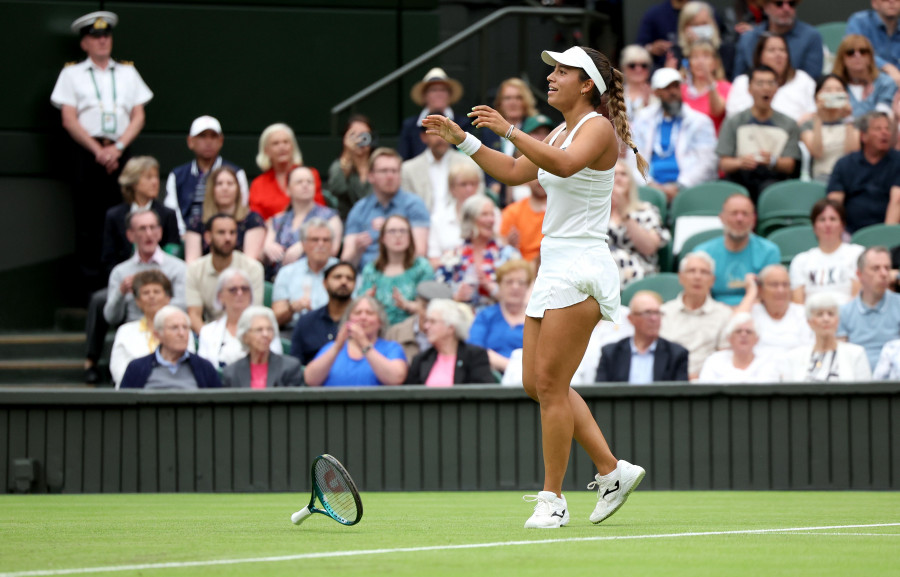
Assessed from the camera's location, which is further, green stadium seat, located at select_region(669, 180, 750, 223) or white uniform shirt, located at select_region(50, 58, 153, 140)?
white uniform shirt, located at select_region(50, 58, 153, 140)

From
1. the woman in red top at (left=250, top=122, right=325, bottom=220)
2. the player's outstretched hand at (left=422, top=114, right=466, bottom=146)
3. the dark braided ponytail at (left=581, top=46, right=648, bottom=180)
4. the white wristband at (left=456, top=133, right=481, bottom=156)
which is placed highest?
the woman in red top at (left=250, top=122, right=325, bottom=220)

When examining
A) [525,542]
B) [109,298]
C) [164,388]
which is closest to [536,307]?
[525,542]

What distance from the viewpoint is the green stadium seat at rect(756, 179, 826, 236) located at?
11.3m

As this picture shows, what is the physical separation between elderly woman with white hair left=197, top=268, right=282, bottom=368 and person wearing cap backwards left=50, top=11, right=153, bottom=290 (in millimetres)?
2151

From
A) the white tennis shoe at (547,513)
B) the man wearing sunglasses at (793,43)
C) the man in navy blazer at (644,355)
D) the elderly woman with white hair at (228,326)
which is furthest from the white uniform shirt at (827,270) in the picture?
the white tennis shoe at (547,513)

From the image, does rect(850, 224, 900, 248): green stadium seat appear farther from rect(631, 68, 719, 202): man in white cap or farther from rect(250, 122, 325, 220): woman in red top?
rect(250, 122, 325, 220): woman in red top

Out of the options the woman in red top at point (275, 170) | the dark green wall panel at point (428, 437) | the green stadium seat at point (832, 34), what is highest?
the green stadium seat at point (832, 34)

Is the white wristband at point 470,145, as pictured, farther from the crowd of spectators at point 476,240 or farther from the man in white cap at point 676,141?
the man in white cap at point 676,141

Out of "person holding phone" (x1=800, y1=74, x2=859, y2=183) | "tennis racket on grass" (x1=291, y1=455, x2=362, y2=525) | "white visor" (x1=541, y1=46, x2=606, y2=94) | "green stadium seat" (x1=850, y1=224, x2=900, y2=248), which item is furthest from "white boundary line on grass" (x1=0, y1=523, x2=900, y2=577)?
"person holding phone" (x1=800, y1=74, x2=859, y2=183)

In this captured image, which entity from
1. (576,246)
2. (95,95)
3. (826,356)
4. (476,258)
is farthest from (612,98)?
(95,95)

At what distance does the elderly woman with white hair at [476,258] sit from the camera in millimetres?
10375

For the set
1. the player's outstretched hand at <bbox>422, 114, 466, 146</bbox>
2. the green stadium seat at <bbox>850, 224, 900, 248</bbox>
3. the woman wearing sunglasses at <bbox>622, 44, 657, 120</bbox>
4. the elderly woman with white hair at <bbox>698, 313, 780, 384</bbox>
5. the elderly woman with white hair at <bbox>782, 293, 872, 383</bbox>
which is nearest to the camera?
the player's outstretched hand at <bbox>422, 114, 466, 146</bbox>

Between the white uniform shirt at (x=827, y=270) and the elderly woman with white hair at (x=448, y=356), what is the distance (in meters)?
2.55

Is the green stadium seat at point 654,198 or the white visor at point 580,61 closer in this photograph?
the white visor at point 580,61
